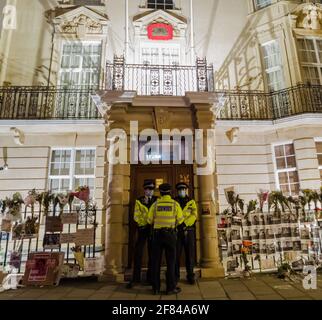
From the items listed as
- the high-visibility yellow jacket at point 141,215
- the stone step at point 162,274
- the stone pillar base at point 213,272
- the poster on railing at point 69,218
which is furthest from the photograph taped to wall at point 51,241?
the stone pillar base at point 213,272

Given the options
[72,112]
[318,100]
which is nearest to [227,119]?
[318,100]

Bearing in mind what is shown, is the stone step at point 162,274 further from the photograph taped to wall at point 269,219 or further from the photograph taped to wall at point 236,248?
the photograph taped to wall at point 269,219

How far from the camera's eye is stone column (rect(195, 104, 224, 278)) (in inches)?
236

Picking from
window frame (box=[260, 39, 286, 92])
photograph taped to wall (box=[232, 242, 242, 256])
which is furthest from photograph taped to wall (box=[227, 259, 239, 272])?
window frame (box=[260, 39, 286, 92])

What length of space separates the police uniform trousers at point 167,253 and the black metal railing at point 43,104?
5108 mm

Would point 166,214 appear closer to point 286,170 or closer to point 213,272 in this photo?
point 213,272

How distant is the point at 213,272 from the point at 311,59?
864 centimetres

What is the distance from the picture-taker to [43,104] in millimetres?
8500

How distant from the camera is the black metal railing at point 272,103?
8.51 meters

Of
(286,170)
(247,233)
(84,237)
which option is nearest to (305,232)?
(247,233)

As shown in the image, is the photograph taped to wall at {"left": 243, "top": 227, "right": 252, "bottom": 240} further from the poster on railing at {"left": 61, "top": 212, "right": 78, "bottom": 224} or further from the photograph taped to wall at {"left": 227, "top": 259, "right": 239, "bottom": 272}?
the poster on railing at {"left": 61, "top": 212, "right": 78, "bottom": 224}

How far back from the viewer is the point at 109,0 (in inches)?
392
